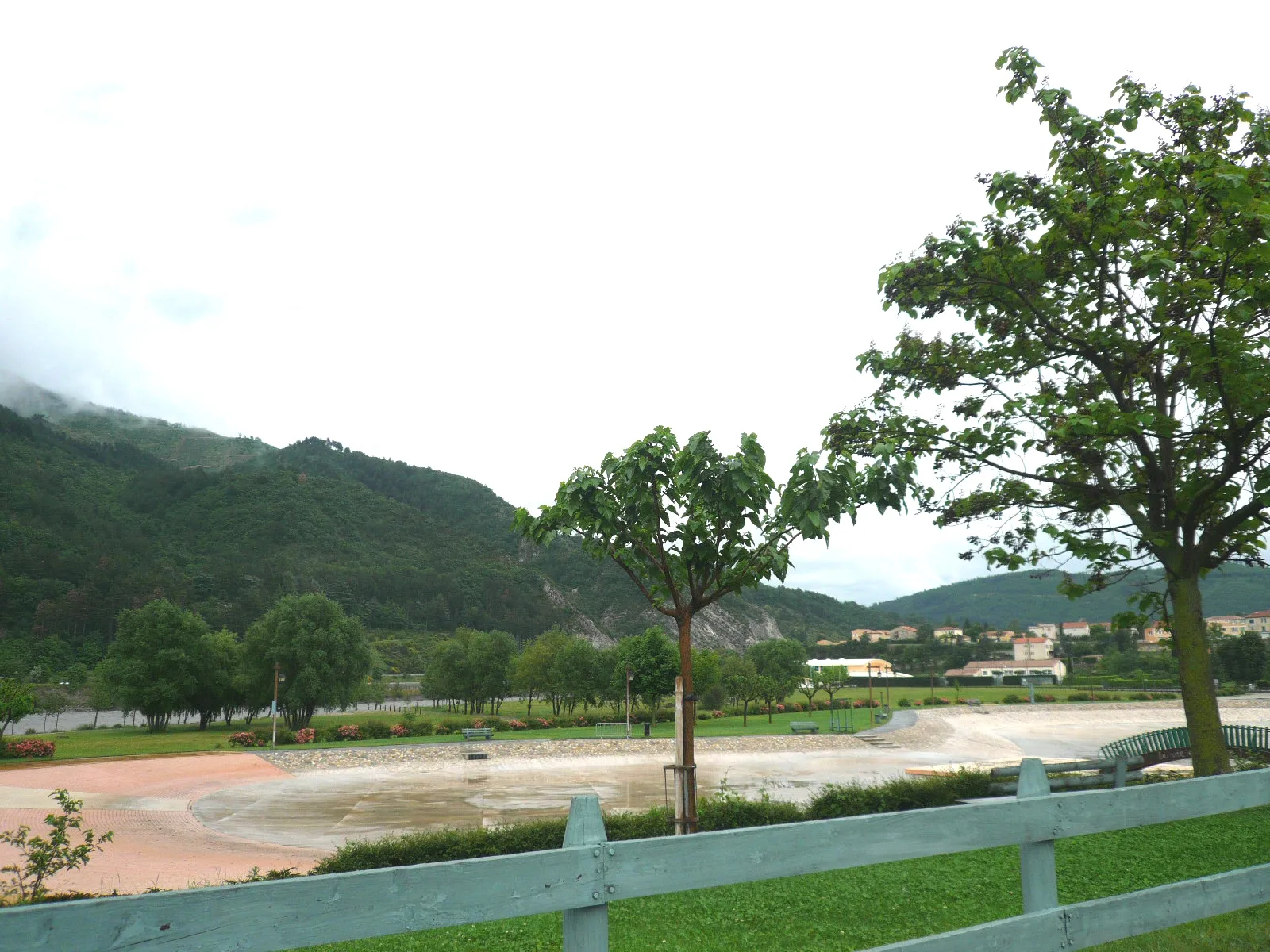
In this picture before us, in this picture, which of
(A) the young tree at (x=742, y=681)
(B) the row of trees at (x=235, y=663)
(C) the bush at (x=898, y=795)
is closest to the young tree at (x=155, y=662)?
(B) the row of trees at (x=235, y=663)

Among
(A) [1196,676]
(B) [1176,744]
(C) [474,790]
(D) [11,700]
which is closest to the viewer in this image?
(A) [1196,676]

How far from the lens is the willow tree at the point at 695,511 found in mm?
6762

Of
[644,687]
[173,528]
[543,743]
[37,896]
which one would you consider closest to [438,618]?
[173,528]

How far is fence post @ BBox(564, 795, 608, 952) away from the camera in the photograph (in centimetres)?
205

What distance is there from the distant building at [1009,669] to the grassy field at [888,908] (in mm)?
108024

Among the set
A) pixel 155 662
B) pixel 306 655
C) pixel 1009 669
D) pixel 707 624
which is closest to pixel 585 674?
pixel 306 655

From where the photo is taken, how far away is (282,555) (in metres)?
122

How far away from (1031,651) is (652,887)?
155433 millimetres

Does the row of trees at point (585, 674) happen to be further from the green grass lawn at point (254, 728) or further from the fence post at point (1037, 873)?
the fence post at point (1037, 873)

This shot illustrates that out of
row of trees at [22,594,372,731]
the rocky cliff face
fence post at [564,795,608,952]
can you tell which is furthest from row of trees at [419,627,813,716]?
the rocky cliff face

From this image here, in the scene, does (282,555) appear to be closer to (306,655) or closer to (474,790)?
(306,655)

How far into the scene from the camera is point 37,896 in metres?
7.61

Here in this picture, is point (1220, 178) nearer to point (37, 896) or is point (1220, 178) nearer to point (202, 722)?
point (37, 896)

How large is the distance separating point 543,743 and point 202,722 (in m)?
30.5
